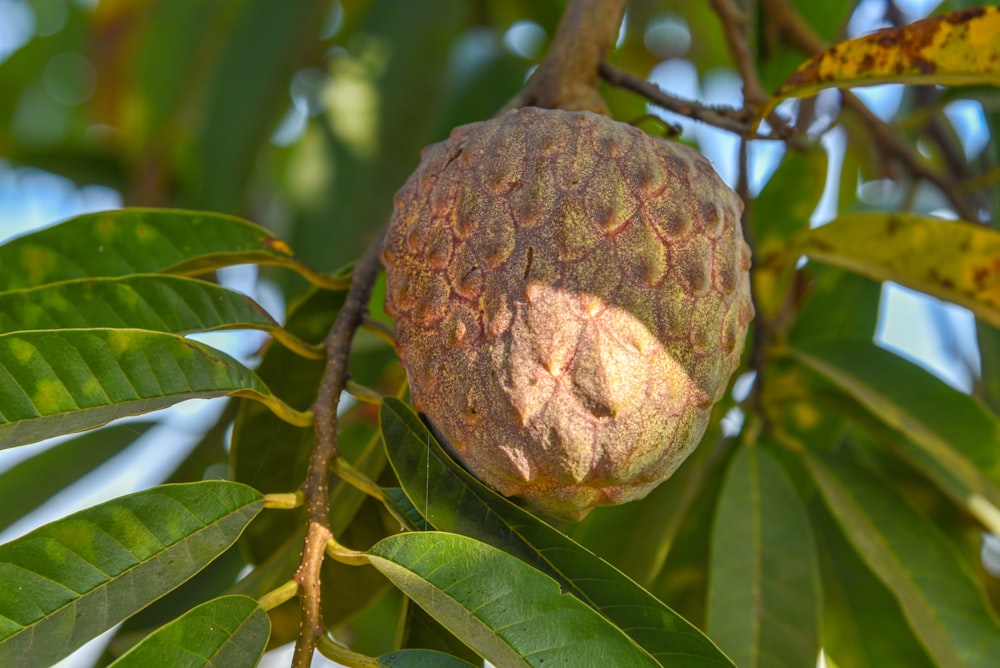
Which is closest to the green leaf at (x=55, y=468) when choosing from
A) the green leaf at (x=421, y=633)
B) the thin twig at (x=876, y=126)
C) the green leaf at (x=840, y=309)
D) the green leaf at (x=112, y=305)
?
the green leaf at (x=112, y=305)

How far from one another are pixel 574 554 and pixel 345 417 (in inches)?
31.8

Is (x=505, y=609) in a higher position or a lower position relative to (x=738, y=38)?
lower

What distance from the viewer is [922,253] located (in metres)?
1.26

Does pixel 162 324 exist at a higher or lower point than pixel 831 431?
higher

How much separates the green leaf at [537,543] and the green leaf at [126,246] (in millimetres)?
330

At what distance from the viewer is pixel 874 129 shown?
5.51ft

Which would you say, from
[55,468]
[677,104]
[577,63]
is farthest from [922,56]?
[55,468]

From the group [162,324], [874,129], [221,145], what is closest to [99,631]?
[162,324]

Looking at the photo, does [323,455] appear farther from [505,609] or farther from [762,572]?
[762,572]

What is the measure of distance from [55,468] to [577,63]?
1.25 m

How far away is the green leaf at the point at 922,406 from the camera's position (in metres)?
1.18

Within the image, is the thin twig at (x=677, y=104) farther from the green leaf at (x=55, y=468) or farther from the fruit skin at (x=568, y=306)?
the green leaf at (x=55, y=468)

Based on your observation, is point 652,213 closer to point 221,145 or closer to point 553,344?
point 553,344

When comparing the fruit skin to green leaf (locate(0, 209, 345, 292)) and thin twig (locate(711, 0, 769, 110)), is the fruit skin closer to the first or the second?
green leaf (locate(0, 209, 345, 292))
